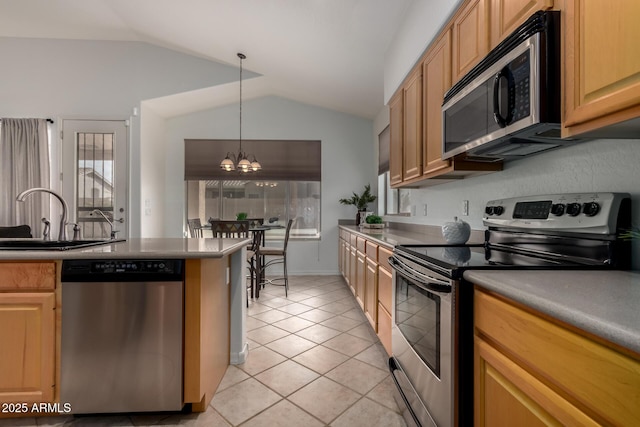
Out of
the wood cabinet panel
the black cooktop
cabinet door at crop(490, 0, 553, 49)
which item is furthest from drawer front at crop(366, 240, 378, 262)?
cabinet door at crop(490, 0, 553, 49)

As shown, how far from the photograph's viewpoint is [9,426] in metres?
1.64

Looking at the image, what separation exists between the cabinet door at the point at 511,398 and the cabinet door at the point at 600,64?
773mm

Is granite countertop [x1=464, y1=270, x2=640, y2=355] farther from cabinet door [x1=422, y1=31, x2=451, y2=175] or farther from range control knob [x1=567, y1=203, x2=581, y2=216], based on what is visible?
cabinet door [x1=422, y1=31, x2=451, y2=175]

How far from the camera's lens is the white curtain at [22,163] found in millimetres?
4211

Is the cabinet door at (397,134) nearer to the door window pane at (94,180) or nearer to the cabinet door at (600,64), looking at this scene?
the cabinet door at (600,64)

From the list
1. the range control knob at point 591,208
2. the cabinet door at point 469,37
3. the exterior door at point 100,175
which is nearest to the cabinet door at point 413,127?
the cabinet door at point 469,37

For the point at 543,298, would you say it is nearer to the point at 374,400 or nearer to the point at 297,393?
the point at 374,400

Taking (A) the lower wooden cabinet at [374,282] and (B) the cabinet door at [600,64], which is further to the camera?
(A) the lower wooden cabinet at [374,282]

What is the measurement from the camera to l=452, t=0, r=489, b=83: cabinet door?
1.59 m

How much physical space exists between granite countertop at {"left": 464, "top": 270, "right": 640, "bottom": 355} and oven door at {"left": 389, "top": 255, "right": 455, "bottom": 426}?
22cm

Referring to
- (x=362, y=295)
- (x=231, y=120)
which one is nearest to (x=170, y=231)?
(x=231, y=120)

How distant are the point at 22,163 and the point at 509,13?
5.60m

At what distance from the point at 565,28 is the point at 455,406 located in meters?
1.39

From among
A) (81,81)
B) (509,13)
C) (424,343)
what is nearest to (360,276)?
(424,343)
